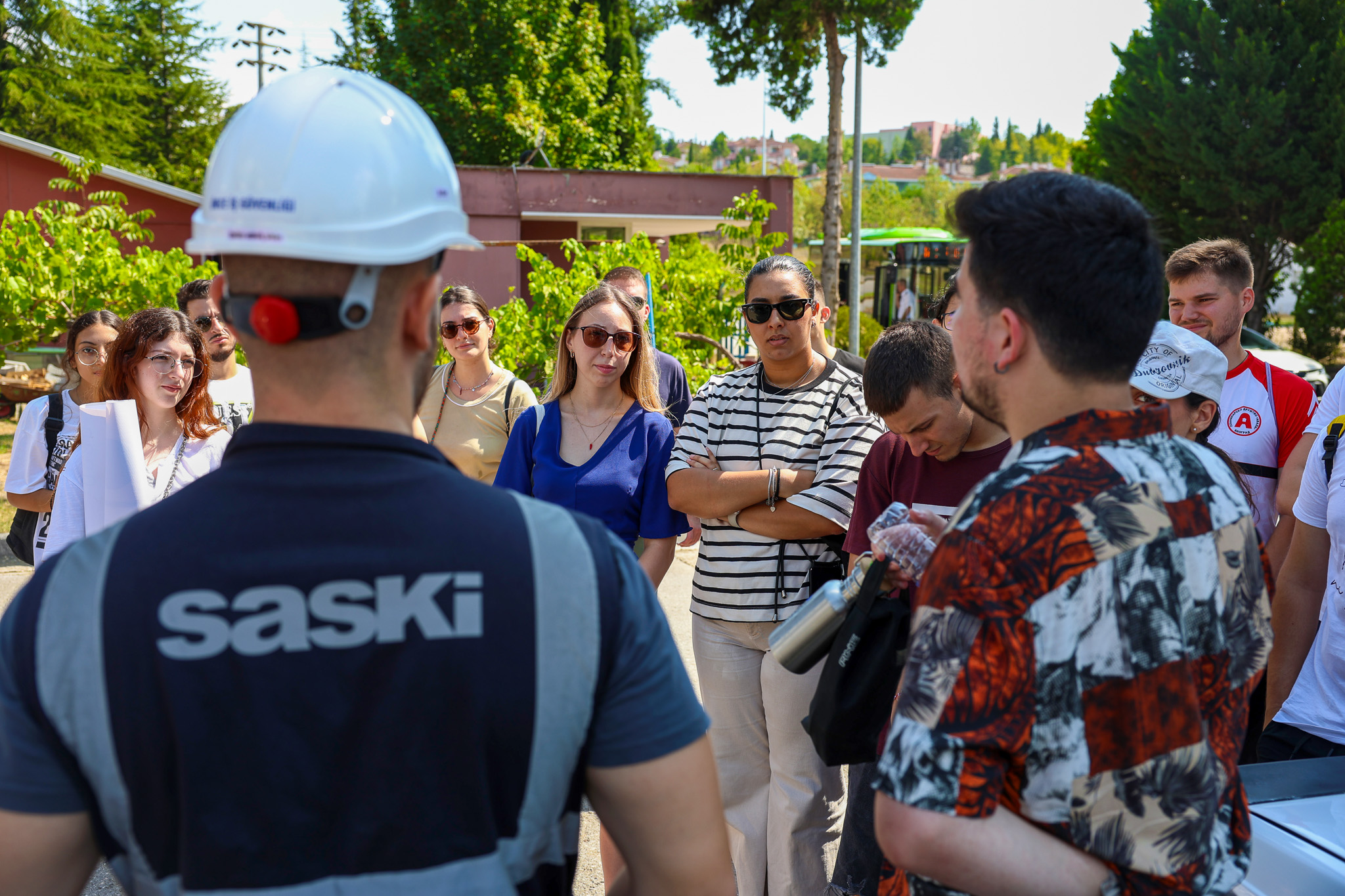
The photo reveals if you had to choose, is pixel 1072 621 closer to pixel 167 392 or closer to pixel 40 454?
pixel 167 392

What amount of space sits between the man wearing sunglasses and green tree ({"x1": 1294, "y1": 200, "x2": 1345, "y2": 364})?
21.8 metres

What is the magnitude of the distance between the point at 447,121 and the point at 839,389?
30.8 metres

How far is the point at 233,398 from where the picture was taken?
4.48m

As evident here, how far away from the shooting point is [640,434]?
3.69 m

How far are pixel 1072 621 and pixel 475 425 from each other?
3590mm

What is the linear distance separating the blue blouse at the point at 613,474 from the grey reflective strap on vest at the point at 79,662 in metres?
2.37

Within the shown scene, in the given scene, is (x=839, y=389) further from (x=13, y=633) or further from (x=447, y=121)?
(x=447, y=121)

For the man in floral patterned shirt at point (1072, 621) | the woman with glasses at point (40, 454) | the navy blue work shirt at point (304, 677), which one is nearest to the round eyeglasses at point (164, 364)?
the woman with glasses at point (40, 454)

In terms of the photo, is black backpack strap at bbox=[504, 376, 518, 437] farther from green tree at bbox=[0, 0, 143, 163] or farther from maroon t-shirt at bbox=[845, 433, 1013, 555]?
green tree at bbox=[0, 0, 143, 163]

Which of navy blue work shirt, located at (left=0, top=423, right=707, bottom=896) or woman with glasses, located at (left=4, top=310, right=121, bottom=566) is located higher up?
navy blue work shirt, located at (left=0, top=423, right=707, bottom=896)

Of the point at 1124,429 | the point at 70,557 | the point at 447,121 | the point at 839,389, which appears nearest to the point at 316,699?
the point at 70,557

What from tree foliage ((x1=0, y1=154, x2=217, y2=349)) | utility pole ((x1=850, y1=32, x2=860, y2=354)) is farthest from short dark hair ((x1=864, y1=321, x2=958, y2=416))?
utility pole ((x1=850, y1=32, x2=860, y2=354))

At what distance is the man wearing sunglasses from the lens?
448 centimetres

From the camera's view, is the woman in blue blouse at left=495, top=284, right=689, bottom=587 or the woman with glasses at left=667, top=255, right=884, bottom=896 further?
the woman in blue blouse at left=495, top=284, right=689, bottom=587
